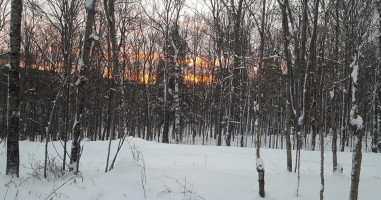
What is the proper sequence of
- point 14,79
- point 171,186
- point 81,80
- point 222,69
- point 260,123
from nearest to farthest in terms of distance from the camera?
point 260,123, point 171,186, point 81,80, point 14,79, point 222,69

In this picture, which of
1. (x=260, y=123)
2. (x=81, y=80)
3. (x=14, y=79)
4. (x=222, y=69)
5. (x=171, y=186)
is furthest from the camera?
(x=222, y=69)

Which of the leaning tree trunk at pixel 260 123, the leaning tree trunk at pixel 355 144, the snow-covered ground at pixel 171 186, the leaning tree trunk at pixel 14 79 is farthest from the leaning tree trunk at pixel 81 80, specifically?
the leaning tree trunk at pixel 355 144

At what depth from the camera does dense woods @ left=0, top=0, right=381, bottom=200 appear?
6.18m

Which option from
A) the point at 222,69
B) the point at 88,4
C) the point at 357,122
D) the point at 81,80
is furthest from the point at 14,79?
the point at 222,69

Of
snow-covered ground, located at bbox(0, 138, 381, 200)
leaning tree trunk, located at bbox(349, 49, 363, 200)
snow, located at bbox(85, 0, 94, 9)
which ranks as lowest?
snow-covered ground, located at bbox(0, 138, 381, 200)

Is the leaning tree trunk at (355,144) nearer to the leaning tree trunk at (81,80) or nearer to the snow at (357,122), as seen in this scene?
the snow at (357,122)

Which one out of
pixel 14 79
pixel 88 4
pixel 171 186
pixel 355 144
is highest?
pixel 88 4

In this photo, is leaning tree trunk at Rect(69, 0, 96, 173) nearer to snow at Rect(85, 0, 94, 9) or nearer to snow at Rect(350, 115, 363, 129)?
snow at Rect(85, 0, 94, 9)

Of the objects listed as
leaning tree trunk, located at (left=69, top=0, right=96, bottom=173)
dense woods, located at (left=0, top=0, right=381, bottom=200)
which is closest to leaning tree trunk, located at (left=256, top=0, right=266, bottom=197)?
dense woods, located at (left=0, top=0, right=381, bottom=200)

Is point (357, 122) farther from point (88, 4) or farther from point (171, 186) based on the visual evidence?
point (88, 4)

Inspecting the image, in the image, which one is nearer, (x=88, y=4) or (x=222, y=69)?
(x=88, y=4)

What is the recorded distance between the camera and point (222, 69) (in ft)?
64.4

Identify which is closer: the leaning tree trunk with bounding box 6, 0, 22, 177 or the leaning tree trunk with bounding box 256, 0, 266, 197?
the leaning tree trunk with bounding box 256, 0, 266, 197

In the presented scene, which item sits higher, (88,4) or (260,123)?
(88,4)
